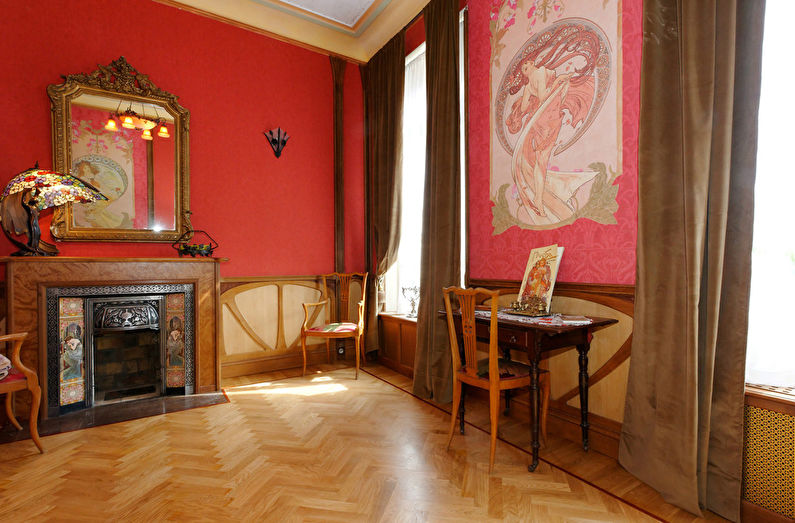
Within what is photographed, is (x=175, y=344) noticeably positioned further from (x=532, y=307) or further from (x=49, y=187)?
(x=532, y=307)

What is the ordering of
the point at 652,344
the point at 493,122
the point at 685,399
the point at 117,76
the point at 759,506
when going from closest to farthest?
the point at 759,506
the point at 685,399
the point at 652,344
the point at 493,122
the point at 117,76

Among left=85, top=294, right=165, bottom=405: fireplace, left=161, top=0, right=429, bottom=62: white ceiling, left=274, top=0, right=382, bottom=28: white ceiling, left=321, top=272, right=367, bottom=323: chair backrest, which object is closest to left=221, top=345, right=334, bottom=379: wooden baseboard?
left=321, top=272, right=367, bottom=323: chair backrest

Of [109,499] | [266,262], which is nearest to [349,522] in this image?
[109,499]

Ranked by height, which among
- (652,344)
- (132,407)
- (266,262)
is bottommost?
(132,407)

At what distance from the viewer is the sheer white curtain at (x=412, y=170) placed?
420 cm

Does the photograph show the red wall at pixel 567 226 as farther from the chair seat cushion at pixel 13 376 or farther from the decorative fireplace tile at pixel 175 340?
the chair seat cushion at pixel 13 376

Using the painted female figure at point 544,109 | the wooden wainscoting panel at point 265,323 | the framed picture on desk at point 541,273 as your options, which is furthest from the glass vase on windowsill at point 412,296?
the painted female figure at point 544,109

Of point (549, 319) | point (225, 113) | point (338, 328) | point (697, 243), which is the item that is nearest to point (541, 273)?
point (549, 319)

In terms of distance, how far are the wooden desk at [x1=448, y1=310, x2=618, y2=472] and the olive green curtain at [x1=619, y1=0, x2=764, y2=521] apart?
34cm

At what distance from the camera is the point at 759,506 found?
1.84 metres

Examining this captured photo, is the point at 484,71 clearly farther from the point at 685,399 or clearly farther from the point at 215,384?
the point at 215,384

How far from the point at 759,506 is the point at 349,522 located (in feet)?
5.99

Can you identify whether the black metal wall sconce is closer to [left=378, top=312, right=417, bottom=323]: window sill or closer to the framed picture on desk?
[left=378, top=312, right=417, bottom=323]: window sill

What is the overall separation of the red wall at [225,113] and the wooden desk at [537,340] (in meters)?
2.70
